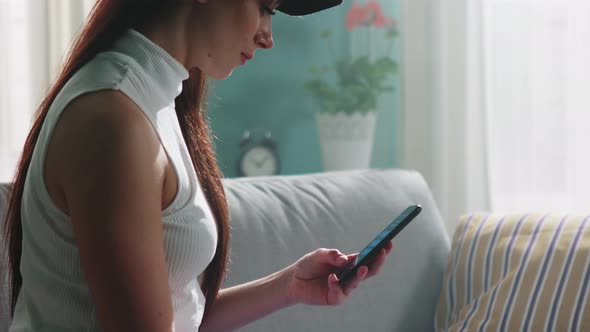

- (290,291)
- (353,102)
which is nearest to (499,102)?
(353,102)

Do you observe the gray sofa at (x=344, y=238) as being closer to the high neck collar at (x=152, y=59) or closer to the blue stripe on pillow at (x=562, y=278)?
the blue stripe on pillow at (x=562, y=278)

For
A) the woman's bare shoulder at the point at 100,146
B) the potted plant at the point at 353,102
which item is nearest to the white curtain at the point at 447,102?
the potted plant at the point at 353,102

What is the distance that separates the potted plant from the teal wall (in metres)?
0.27

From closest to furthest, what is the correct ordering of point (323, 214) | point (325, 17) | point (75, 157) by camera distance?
point (75, 157)
point (323, 214)
point (325, 17)

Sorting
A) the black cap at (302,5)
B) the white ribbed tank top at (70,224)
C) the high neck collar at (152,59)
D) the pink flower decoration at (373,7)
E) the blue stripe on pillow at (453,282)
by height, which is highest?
the pink flower decoration at (373,7)

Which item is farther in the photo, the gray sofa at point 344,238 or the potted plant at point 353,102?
the potted plant at point 353,102

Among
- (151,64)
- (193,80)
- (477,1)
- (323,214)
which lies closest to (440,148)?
(477,1)

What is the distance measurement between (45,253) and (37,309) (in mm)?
75

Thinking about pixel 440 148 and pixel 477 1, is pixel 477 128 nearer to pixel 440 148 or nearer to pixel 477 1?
pixel 440 148

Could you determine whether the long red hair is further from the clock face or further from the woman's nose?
the clock face

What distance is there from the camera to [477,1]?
10.3 feet

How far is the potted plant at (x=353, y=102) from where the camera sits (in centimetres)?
324

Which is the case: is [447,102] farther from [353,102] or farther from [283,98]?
[283,98]

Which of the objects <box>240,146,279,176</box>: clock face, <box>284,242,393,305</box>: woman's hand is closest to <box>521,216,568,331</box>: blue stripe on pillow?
<box>284,242,393,305</box>: woman's hand
